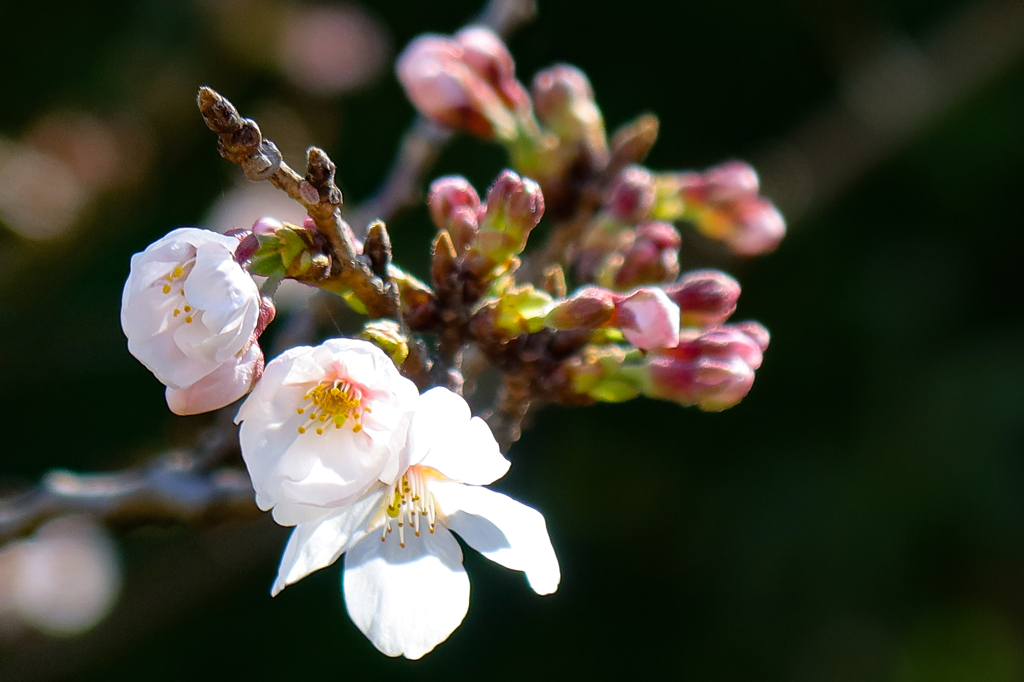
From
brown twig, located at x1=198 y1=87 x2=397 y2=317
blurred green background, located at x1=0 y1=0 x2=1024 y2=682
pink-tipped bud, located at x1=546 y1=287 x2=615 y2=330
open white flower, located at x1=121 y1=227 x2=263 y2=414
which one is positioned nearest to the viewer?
brown twig, located at x1=198 y1=87 x2=397 y2=317

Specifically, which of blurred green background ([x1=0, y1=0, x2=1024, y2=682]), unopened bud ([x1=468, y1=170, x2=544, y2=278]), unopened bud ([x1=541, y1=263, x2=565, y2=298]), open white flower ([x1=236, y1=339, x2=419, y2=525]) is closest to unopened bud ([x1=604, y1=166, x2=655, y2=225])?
unopened bud ([x1=541, y1=263, x2=565, y2=298])

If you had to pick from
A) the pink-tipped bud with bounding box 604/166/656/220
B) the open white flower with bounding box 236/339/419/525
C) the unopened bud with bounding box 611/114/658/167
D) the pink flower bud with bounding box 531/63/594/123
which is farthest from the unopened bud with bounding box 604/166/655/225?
the open white flower with bounding box 236/339/419/525

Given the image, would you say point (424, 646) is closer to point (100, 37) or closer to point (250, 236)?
point (250, 236)

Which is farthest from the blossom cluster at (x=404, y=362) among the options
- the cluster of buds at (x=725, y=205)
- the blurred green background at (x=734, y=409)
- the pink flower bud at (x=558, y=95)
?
the blurred green background at (x=734, y=409)

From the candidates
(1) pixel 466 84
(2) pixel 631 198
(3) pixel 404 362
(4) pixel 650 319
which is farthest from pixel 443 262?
(1) pixel 466 84

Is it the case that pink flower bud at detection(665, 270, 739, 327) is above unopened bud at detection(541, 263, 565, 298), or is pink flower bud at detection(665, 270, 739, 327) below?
above

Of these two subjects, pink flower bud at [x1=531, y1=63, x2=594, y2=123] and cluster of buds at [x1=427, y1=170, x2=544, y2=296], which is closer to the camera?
cluster of buds at [x1=427, y1=170, x2=544, y2=296]

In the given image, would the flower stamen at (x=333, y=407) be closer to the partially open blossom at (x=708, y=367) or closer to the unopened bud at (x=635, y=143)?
the partially open blossom at (x=708, y=367)

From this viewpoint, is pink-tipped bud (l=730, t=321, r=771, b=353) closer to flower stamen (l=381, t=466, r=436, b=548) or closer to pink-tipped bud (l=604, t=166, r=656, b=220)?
pink-tipped bud (l=604, t=166, r=656, b=220)

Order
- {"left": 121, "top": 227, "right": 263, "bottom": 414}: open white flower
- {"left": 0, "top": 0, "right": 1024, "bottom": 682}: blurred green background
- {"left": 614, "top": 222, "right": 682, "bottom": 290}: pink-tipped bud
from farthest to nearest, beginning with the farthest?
{"left": 0, "top": 0, "right": 1024, "bottom": 682}: blurred green background < {"left": 614, "top": 222, "right": 682, "bottom": 290}: pink-tipped bud < {"left": 121, "top": 227, "right": 263, "bottom": 414}: open white flower
